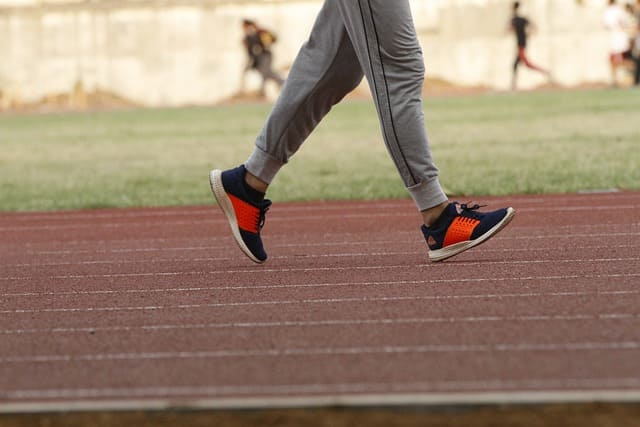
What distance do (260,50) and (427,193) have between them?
27002 millimetres

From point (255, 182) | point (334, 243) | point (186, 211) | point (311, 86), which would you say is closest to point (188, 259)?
point (255, 182)

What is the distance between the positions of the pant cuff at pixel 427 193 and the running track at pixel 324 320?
9.9 inches


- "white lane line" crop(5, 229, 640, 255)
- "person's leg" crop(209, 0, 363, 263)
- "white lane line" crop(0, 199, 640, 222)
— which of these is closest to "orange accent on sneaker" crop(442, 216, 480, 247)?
"person's leg" crop(209, 0, 363, 263)

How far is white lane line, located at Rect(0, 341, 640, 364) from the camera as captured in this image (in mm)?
3432

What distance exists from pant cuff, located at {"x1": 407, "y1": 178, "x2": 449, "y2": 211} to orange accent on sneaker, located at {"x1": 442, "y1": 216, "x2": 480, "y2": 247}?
0.11m

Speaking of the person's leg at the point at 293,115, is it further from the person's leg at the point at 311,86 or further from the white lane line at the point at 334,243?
the white lane line at the point at 334,243

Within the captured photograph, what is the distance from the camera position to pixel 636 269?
15.9 feet

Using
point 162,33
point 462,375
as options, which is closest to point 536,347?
point 462,375

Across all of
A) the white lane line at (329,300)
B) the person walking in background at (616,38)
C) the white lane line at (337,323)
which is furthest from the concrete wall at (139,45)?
the white lane line at (337,323)

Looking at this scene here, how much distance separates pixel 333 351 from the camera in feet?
11.5

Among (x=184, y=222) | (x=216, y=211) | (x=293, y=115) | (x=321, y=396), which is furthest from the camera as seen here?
(x=216, y=211)

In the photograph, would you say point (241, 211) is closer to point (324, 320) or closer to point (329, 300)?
point (329, 300)

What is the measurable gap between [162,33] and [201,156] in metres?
23.9

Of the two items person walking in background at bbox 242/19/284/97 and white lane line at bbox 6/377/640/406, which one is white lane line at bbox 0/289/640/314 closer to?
white lane line at bbox 6/377/640/406
